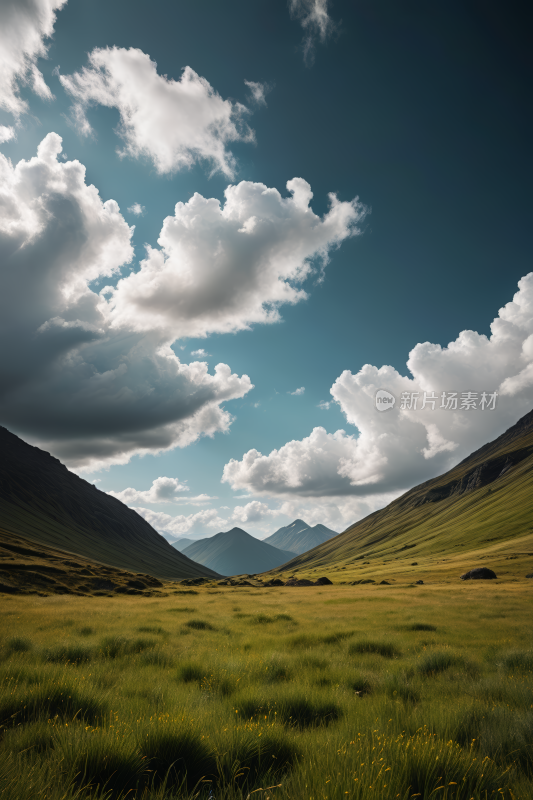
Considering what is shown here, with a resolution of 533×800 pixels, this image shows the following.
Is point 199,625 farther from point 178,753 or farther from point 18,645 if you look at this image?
point 178,753

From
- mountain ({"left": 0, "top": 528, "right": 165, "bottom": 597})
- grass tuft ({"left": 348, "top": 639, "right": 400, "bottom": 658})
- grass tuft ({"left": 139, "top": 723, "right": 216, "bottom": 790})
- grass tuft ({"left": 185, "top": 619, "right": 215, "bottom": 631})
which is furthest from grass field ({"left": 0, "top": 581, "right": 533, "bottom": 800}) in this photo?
mountain ({"left": 0, "top": 528, "right": 165, "bottom": 597})

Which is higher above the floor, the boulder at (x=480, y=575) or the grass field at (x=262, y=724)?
the grass field at (x=262, y=724)

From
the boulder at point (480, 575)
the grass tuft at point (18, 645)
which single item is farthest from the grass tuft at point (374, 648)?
the boulder at point (480, 575)

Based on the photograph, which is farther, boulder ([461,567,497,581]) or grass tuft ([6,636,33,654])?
boulder ([461,567,497,581])

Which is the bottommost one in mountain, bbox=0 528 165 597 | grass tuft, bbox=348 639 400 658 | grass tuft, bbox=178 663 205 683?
mountain, bbox=0 528 165 597

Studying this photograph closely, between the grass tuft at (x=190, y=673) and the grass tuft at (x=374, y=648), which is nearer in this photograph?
the grass tuft at (x=190, y=673)

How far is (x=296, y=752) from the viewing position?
464 cm

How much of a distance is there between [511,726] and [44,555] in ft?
406

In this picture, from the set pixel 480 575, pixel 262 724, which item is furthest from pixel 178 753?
pixel 480 575

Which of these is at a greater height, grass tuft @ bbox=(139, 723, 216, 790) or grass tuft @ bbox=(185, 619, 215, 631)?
grass tuft @ bbox=(139, 723, 216, 790)

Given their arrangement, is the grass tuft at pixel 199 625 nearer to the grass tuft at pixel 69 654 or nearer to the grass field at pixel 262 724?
the grass field at pixel 262 724

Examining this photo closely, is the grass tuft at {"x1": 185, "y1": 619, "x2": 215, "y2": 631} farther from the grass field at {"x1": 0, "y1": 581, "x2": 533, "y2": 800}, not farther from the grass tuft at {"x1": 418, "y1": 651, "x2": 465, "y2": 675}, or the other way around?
the grass tuft at {"x1": 418, "y1": 651, "x2": 465, "y2": 675}

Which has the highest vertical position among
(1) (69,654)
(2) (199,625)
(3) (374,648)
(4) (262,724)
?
(4) (262,724)

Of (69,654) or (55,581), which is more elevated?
(69,654)
